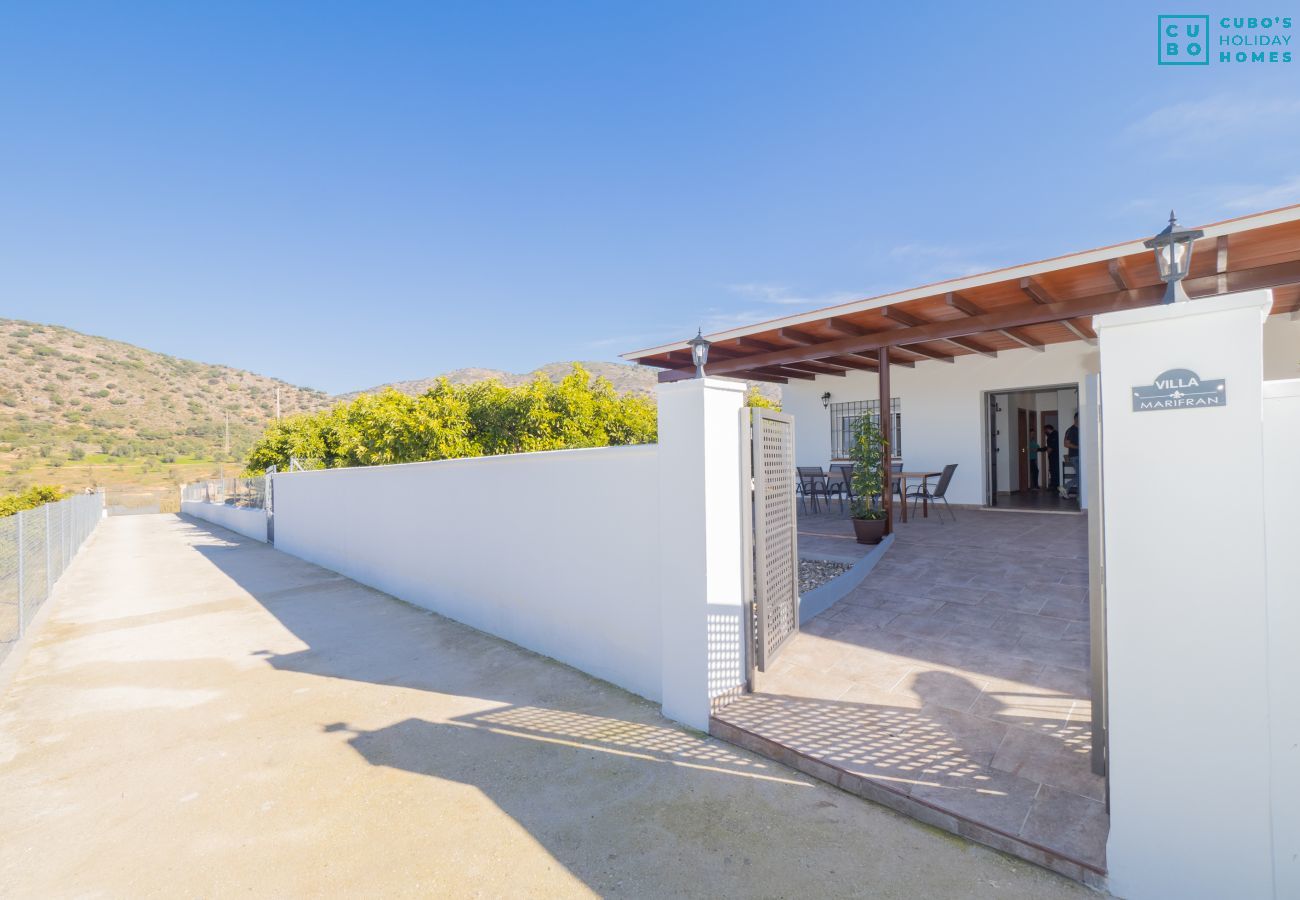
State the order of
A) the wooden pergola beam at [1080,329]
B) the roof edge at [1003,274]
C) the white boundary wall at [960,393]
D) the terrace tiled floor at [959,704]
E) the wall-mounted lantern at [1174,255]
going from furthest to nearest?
the white boundary wall at [960,393] < the wooden pergola beam at [1080,329] < the roof edge at [1003,274] < the terrace tiled floor at [959,704] < the wall-mounted lantern at [1174,255]

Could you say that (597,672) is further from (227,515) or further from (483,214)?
(227,515)

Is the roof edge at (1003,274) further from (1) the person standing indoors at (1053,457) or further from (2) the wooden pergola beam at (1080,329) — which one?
(1) the person standing indoors at (1053,457)

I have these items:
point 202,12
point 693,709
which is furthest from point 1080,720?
point 202,12

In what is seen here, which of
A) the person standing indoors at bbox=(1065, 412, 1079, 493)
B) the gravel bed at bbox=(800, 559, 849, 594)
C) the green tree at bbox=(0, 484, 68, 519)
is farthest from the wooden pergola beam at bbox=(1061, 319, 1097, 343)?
→ the green tree at bbox=(0, 484, 68, 519)

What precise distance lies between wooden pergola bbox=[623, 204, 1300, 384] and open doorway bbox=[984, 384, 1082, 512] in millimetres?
2431

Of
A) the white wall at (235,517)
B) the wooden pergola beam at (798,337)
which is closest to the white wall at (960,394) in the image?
the wooden pergola beam at (798,337)

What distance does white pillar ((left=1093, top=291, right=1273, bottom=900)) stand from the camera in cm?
172

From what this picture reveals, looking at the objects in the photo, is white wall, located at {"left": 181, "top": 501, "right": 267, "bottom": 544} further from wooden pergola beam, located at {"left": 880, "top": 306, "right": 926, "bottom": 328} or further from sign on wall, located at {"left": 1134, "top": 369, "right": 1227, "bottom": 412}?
sign on wall, located at {"left": 1134, "top": 369, "right": 1227, "bottom": 412}

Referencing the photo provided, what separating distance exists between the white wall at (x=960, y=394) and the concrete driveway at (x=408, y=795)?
8619 mm

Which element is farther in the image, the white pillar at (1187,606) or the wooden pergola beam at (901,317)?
the wooden pergola beam at (901,317)

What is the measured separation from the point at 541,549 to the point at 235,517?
17.3 meters

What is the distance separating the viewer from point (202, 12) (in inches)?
360

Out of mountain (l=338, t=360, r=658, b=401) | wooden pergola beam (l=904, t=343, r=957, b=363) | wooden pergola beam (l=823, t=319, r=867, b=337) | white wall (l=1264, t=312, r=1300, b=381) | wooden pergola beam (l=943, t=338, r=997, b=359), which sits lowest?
white wall (l=1264, t=312, r=1300, b=381)

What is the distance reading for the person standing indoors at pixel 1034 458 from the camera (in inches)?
526
